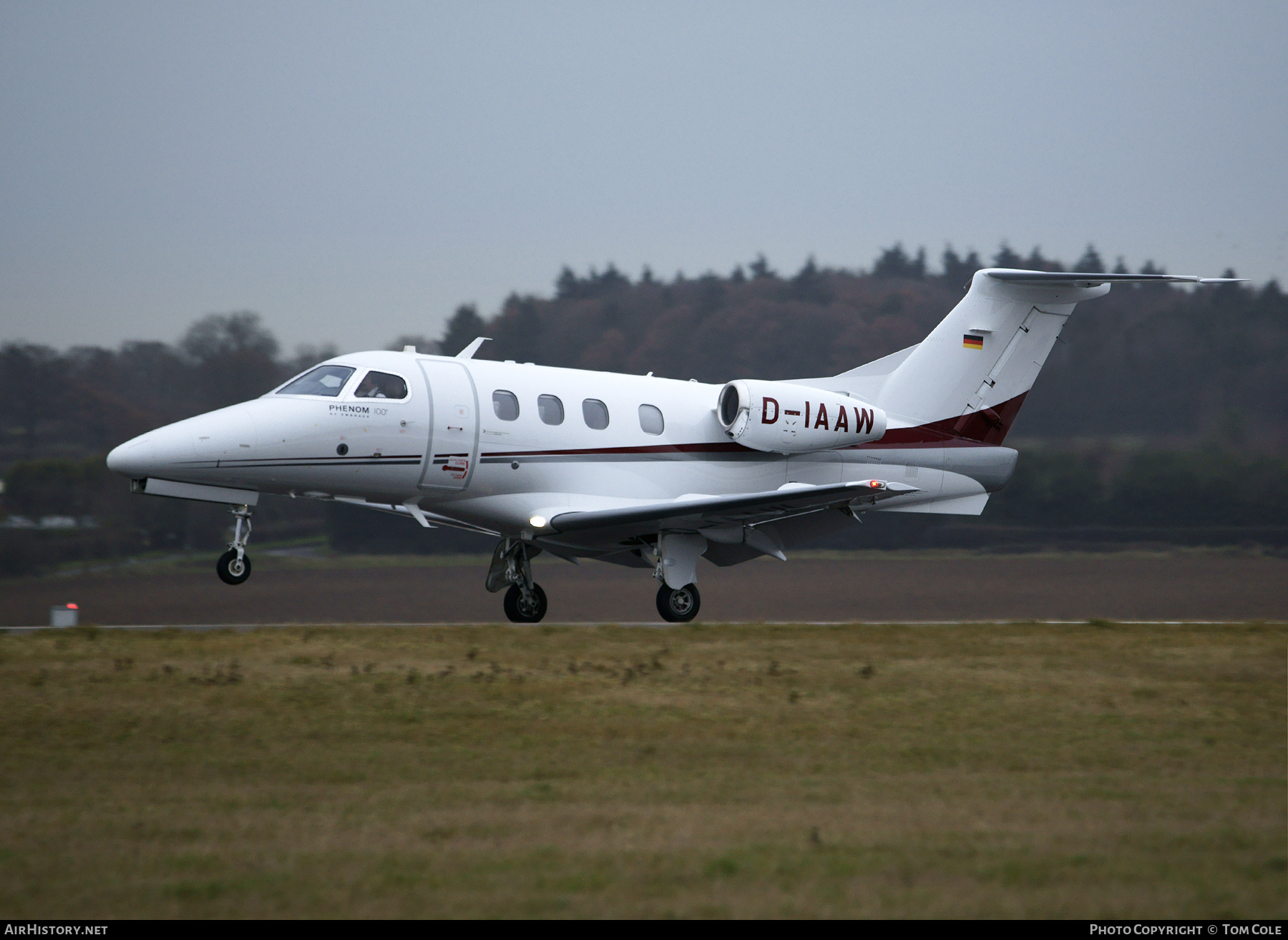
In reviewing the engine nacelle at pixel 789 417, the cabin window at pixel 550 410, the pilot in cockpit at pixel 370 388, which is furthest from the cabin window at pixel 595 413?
the pilot in cockpit at pixel 370 388

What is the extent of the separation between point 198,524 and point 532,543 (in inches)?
553

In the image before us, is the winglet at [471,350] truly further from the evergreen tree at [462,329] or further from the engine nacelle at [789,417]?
the evergreen tree at [462,329]

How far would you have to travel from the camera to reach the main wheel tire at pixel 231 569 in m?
14.5

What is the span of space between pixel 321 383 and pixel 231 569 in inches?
99.9

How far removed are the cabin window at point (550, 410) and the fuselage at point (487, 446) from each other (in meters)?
0.02

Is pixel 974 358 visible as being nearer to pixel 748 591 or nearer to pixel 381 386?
pixel 748 591

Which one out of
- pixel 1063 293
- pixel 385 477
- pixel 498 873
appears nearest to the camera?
pixel 498 873

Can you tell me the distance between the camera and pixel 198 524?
1111 inches

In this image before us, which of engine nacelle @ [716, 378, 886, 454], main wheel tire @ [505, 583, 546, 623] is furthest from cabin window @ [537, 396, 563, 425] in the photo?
main wheel tire @ [505, 583, 546, 623]

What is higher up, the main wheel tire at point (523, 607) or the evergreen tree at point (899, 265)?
the evergreen tree at point (899, 265)

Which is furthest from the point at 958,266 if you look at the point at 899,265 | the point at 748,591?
the point at 748,591

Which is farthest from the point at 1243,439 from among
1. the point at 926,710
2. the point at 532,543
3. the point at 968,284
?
the point at 926,710

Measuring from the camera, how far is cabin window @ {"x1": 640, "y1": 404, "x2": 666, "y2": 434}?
56.3 ft
